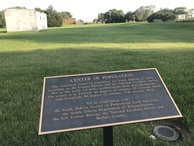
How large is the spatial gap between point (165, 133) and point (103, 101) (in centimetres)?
127

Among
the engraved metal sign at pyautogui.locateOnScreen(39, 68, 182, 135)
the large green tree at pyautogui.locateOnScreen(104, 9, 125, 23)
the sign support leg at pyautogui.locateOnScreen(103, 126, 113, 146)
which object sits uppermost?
the large green tree at pyautogui.locateOnScreen(104, 9, 125, 23)

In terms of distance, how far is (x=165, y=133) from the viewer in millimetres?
3523

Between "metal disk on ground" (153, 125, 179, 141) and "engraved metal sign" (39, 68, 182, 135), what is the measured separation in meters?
0.71

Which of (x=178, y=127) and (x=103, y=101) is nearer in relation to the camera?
(x=103, y=101)

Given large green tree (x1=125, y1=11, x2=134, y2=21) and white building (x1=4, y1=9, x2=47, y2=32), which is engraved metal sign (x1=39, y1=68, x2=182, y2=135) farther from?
large green tree (x1=125, y1=11, x2=134, y2=21)

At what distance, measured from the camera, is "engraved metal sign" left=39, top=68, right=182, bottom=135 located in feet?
8.57

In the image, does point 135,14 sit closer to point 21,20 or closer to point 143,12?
point 143,12

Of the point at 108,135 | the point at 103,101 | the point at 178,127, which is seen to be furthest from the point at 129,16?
the point at 108,135

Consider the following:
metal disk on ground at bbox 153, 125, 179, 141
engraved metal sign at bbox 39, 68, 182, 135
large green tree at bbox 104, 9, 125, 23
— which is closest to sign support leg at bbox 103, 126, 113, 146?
engraved metal sign at bbox 39, 68, 182, 135

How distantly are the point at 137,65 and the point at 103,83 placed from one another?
415cm

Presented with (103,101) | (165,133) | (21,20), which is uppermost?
(21,20)

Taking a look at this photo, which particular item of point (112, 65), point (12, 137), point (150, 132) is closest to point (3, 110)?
point (12, 137)

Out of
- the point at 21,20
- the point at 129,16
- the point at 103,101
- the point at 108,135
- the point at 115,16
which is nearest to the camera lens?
the point at 108,135

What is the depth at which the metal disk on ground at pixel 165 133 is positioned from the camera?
3.36m
